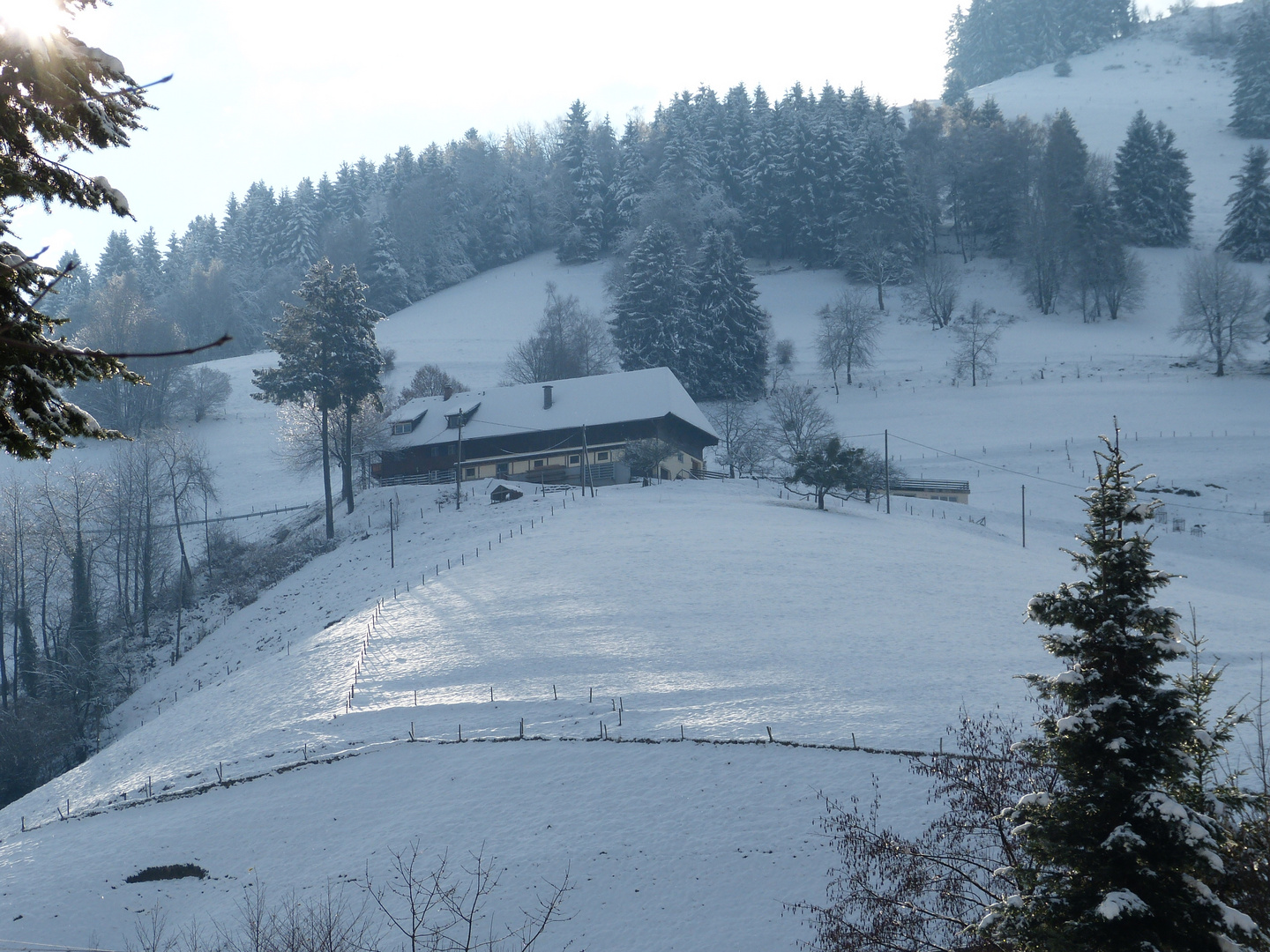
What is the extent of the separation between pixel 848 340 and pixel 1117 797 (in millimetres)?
71069

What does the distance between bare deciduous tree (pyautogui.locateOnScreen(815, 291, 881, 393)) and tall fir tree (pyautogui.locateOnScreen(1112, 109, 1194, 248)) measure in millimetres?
34024

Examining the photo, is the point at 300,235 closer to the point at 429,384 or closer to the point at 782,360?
the point at 429,384

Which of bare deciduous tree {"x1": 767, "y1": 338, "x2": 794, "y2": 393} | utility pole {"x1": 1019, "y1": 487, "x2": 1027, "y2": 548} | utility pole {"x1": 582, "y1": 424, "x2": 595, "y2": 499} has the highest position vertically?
bare deciduous tree {"x1": 767, "y1": 338, "x2": 794, "y2": 393}

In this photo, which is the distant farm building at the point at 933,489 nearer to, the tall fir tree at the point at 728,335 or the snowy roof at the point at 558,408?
the snowy roof at the point at 558,408

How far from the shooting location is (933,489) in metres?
57.5

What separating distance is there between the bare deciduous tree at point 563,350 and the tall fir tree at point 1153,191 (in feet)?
184

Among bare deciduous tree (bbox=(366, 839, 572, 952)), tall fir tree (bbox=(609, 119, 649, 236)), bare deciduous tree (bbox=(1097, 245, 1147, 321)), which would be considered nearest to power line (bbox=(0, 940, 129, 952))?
bare deciduous tree (bbox=(366, 839, 572, 952))

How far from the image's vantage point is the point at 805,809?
20.2 m

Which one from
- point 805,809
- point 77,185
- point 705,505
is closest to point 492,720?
point 805,809

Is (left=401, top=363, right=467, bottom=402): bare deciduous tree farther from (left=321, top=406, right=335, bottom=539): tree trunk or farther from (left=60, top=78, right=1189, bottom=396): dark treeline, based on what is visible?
(left=60, top=78, right=1189, bottom=396): dark treeline

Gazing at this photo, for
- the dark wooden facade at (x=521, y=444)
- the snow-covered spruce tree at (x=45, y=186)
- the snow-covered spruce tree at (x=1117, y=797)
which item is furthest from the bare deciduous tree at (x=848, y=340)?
the snow-covered spruce tree at (x=45, y=186)

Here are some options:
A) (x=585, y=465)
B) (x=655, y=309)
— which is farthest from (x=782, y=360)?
(x=585, y=465)

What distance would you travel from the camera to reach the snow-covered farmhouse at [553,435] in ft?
197

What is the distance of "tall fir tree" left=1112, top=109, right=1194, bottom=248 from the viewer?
9481 cm
